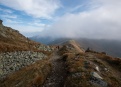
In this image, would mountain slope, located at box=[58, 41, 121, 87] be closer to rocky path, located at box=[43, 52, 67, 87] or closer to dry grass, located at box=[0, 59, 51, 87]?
rocky path, located at box=[43, 52, 67, 87]

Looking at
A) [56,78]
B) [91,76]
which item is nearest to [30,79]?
[56,78]

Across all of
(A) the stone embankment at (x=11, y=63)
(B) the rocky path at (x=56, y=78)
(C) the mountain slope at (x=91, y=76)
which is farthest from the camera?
(A) the stone embankment at (x=11, y=63)

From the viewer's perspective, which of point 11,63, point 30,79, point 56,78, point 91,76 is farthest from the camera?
point 11,63

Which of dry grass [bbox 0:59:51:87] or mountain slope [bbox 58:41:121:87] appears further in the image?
dry grass [bbox 0:59:51:87]

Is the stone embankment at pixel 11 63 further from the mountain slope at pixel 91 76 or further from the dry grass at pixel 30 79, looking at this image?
the mountain slope at pixel 91 76

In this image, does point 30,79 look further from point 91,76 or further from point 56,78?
point 91,76

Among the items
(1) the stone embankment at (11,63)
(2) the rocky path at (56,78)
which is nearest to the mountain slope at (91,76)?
(2) the rocky path at (56,78)

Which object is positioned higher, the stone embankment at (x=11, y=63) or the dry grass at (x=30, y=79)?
the stone embankment at (x=11, y=63)

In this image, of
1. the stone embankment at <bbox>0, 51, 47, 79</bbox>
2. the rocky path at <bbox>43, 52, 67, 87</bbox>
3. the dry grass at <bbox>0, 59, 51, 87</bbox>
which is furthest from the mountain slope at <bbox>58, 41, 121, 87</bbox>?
the stone embankment at <bbox>0, 51, 47, 79</bbox>

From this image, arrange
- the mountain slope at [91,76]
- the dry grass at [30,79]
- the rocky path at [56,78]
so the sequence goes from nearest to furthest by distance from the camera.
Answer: the mountain slope at [91,76] < the rocky path at [56,78] < the dry grass at [30,79]

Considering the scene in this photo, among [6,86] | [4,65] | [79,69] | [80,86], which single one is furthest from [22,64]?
[80,86]

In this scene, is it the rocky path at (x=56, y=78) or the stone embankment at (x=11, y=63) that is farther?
the stone embankment at (x=11, y=63)

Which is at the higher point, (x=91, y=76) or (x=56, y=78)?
(x=91, y=76)

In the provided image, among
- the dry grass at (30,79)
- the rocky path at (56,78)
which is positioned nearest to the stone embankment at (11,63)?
the dry grass at (30,79)
